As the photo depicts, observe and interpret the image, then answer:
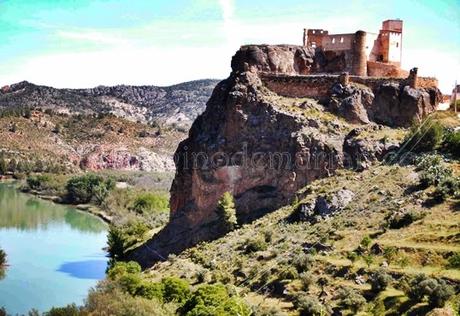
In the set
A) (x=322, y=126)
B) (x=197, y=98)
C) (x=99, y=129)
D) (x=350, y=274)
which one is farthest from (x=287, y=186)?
(x=197, y=98)

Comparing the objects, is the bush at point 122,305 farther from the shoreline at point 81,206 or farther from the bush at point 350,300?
the shoreline at point 81,206

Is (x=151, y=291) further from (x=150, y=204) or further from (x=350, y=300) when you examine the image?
(x=150, y=204)

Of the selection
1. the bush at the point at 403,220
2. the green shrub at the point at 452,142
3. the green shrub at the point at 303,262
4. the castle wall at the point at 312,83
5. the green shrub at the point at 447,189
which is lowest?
the green shrub at the point at 303,262

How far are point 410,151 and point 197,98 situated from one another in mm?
146793

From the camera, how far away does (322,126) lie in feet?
153

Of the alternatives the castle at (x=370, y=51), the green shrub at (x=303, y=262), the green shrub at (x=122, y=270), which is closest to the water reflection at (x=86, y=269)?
the green shrub at (x=122, y=270)

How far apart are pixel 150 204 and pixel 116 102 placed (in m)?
110

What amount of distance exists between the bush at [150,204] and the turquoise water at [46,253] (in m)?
4.98

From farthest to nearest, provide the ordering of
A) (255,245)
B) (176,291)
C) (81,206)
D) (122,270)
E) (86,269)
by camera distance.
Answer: (81,206)
(86,269)
(122,270)
(255,245)
(176,291)

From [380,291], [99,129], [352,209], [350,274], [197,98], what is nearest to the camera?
[380,291]

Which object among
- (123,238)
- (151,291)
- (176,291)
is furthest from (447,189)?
(123,238)

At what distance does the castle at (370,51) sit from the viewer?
49281 millimetres

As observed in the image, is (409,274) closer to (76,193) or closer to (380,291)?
(380,291)

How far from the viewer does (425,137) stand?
43.0 m
